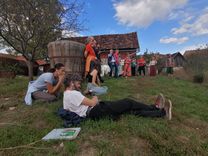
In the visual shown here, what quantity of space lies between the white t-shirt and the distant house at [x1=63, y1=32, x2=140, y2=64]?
1950 centimetres

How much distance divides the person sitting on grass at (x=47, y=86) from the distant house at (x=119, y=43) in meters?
17.6

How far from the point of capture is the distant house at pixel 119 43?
2433cm

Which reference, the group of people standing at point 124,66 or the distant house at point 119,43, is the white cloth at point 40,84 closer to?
the group of people standing at point 124,66

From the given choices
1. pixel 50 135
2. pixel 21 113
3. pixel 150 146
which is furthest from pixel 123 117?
pixel 21 113

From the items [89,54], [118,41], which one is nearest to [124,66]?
[89,54]

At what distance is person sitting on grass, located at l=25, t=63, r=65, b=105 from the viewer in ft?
20.0

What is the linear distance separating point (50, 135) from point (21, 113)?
181 centimetres

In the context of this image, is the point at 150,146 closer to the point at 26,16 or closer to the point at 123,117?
the point at 123,117

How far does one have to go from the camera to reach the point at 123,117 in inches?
183

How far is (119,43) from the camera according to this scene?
987 inches

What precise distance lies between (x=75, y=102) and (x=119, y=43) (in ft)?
69.7

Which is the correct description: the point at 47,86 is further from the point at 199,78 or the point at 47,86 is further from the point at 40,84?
the point at 199,78

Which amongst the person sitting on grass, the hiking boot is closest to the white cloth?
the person sitting on grass

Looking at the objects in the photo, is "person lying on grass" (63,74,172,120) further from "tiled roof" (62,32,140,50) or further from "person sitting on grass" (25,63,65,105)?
"tiled roof" (62,32,140,50)
